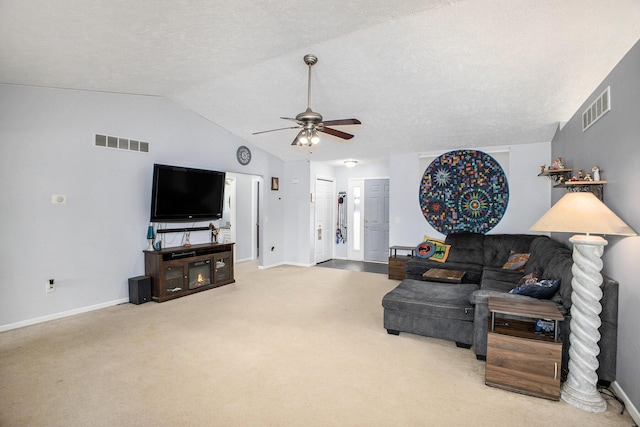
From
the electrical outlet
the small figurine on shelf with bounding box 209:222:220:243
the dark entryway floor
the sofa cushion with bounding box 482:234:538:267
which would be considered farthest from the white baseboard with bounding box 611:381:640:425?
the electrical outlet

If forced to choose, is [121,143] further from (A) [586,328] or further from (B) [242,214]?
(A) [586,328]

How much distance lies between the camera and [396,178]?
6469 millimetres

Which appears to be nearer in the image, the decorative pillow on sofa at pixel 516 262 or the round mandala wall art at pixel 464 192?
the decorative pillow on sofa at pixel 516 262

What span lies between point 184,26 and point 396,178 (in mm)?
4618

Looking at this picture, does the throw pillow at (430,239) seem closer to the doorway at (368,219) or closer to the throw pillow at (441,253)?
the throw pillow at (441,253)

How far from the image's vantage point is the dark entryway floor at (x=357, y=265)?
272 inches

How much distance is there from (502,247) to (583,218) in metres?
3.15

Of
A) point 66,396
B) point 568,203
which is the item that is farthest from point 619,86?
point 66,396

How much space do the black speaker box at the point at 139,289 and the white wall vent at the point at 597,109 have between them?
5393 millimetres

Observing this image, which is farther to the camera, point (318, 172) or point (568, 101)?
point (318, 172)

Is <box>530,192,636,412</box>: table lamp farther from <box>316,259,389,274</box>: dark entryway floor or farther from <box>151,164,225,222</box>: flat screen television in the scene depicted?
<box>151,164,225,222</box>: flat screen television

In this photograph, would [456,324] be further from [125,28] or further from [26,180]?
[26,180]

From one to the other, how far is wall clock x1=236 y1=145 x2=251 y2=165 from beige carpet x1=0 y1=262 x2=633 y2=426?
312cm

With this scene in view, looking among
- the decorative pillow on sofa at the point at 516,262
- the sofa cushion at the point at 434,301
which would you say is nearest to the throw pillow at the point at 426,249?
the decorative pillow on sofa at the point at 516,262
